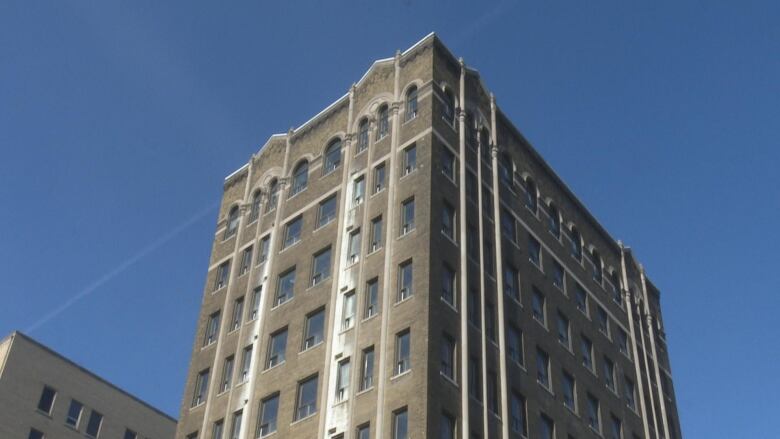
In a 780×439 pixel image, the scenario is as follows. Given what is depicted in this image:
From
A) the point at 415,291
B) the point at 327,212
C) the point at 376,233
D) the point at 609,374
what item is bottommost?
the point at 415,291

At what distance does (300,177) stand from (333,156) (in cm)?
266

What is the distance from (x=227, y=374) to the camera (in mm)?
50562

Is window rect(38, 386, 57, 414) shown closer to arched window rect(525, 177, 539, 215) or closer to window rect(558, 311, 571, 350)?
arched window rect(525, 177, 539, 215)

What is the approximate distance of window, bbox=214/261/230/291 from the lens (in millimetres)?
56728

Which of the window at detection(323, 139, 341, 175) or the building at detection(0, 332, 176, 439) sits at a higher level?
the window at detection(323, 139, 341, 175)

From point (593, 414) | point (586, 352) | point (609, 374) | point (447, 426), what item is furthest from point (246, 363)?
point (609, 374)

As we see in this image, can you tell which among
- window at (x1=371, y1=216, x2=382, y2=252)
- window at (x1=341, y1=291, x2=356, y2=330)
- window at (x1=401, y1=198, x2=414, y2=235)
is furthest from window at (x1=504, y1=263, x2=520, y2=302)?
window at (x1=341, y1=291, x2=356, y2=330)

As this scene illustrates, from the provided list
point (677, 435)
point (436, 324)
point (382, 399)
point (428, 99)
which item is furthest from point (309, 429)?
point (677, 435)

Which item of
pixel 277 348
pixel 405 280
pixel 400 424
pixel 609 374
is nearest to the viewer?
pixel 400 424

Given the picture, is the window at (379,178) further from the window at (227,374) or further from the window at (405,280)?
the window at (227,374)

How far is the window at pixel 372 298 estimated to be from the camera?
147ft

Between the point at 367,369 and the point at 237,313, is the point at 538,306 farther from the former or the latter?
the point at 237,313

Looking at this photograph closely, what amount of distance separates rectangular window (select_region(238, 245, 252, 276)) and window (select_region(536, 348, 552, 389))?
16.8 metres

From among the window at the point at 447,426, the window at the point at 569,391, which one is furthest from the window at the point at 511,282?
the window at the point at 447,426
